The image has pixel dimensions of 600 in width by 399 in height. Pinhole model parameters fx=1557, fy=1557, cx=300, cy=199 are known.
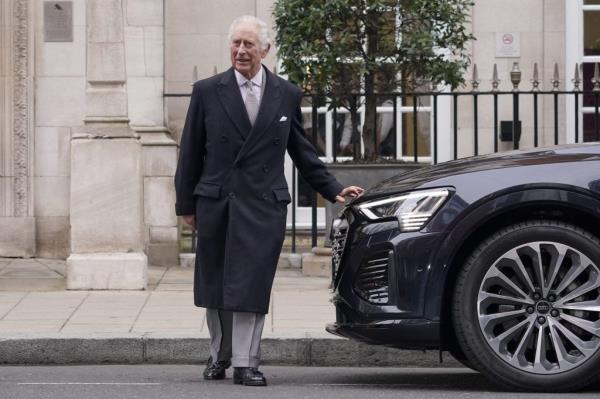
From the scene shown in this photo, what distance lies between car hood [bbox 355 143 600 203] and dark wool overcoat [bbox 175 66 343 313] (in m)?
0.50

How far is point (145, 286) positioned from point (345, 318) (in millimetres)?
4711

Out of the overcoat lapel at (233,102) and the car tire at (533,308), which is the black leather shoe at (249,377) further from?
the overcoat lapel at (233,102)

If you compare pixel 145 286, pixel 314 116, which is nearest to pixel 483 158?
pixel 145 286

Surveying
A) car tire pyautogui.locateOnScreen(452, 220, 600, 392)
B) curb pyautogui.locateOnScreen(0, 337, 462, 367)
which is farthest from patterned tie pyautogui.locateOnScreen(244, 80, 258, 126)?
curb pyautogui.locateOnScreen(0, 337, 462, 367)

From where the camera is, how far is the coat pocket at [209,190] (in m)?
7.67

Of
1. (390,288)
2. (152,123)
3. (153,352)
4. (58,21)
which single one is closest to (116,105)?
(152,123)

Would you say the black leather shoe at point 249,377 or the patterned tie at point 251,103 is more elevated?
the patterned tie at point 251,103

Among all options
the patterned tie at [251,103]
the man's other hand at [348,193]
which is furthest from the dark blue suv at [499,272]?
the patterned tie at [251,103]

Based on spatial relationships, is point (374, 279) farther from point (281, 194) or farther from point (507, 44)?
point (507, 44)

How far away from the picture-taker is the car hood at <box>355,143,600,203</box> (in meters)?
7.35

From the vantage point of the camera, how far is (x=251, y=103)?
7750 mm

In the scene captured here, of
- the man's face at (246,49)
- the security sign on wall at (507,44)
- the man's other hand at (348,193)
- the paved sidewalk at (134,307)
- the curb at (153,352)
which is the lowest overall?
the curb at (153,352)

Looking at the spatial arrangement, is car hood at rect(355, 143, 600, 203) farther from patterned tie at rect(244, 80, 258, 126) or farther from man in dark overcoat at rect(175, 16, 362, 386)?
patterned tie at rect(244, 80, 258, 126)

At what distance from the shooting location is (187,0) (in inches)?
598
